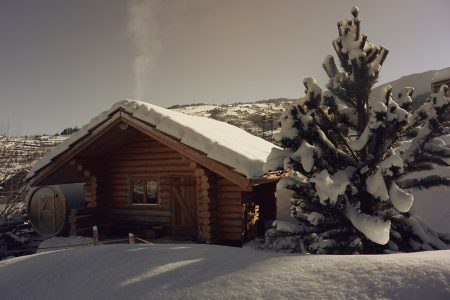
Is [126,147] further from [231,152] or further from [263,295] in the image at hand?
[263,295]

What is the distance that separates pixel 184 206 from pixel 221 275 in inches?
390

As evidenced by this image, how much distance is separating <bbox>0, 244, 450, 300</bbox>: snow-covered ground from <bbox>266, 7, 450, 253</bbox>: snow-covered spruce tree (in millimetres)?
2517

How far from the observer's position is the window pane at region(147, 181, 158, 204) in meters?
14.0

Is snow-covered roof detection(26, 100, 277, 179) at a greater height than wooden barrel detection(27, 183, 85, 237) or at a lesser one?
greater

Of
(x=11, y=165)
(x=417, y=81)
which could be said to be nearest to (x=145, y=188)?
(x=11, y=165)

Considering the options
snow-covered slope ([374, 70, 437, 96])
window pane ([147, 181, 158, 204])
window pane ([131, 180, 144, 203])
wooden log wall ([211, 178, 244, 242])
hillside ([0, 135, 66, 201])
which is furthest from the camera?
snow-covered slope ([374, 70, 437, 96])

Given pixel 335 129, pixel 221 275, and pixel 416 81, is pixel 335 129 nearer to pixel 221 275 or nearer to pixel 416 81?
pixel 221 275

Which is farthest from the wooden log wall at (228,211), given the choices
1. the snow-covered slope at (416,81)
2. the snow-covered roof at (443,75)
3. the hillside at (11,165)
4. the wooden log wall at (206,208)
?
the snow-covered slope at (416,81)

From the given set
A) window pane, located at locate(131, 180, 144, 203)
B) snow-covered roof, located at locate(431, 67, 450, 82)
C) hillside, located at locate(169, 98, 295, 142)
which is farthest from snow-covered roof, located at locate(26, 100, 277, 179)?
hillside, located at locate(169, 98, 295, 142)

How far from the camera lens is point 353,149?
20.5ft

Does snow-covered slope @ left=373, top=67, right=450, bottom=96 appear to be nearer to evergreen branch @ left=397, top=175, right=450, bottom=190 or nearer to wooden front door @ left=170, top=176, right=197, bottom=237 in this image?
wooden front door @ left=170, top=176, right=197, bottom=237

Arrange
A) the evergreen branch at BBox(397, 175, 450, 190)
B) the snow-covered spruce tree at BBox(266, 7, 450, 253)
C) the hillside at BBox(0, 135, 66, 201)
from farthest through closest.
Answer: the hillside at BBox(0, 135, 66, 201) < the evergreen branch at BBox(397, 175, 450, 190) < the snow-covered spruce tree at BBox(266, 7, 450, 253)

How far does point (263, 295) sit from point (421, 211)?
8.60m

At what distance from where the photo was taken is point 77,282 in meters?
3.79
